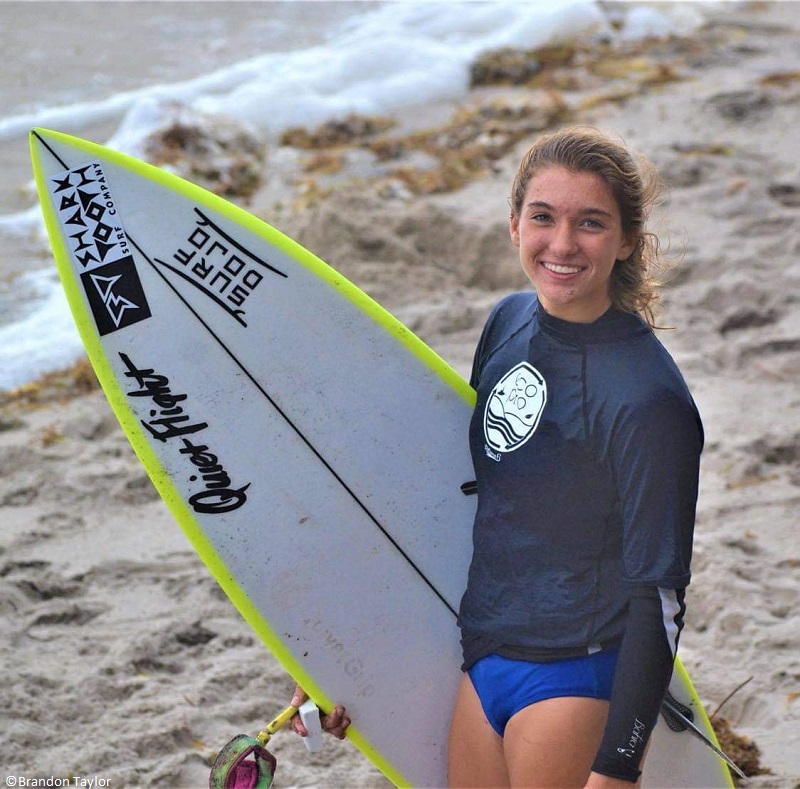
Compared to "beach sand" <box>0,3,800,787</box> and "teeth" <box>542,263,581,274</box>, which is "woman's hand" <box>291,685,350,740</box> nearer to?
"beach sand" <box>0,3,800,787</box>

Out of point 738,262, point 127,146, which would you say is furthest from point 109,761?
point 127,146

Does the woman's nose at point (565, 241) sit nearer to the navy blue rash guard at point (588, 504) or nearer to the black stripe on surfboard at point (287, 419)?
the navy blue rash guard at point (588, 504)

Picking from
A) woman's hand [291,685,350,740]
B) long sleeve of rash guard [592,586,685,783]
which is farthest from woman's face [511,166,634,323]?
woman's hand [291,685,350,740]

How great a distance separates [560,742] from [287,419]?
98 cm

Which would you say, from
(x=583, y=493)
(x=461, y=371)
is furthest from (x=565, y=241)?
(x=461, y=371)

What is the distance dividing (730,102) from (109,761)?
5.89 metres

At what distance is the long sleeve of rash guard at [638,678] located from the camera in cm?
161

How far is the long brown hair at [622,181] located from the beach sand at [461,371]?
51cm

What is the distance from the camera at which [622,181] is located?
1.71 metres

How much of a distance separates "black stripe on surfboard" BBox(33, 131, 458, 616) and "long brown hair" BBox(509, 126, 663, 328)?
80cm

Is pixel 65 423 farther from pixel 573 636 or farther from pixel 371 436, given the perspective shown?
pixel 573 636

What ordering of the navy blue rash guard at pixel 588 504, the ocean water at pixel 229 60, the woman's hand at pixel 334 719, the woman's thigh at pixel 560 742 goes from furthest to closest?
the ocean water at pixel 229 60
the woman's hand at pixel 334 719
the woman's thigh at pixel 560 742
the navy blue rash guard at pixel 588 504

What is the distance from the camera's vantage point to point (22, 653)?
2.93 metres

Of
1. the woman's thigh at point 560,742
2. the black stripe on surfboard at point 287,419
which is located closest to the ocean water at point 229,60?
the black stripe on surfboard at point 287,419
